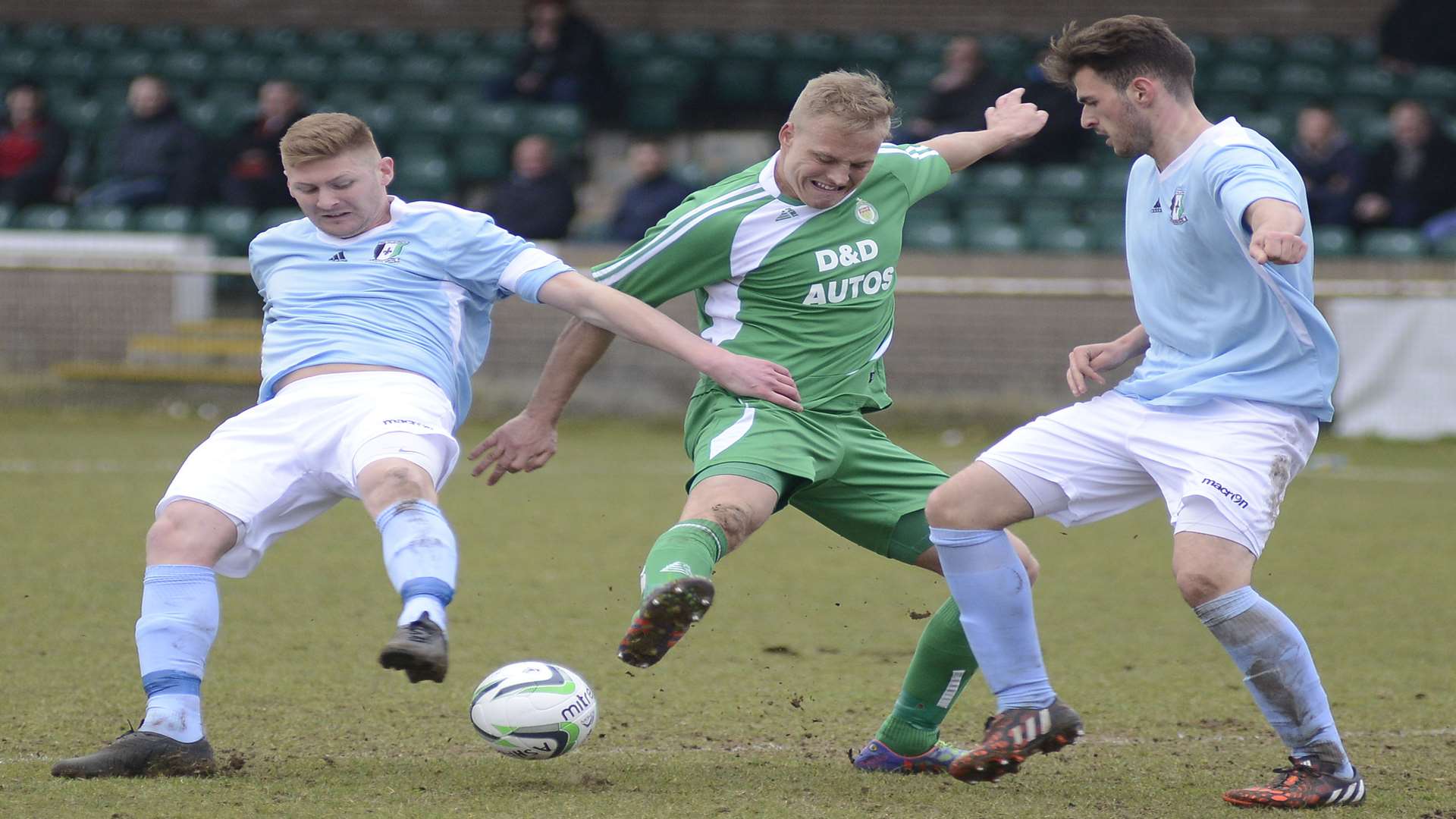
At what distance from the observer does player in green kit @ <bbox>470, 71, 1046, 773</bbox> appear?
14.1 ft

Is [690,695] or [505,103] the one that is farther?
[505,103]

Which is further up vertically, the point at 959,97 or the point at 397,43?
the point at 397,43

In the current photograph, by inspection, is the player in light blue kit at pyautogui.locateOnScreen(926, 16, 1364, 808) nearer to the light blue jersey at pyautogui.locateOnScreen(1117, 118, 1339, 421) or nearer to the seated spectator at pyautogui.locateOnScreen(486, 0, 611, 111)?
the light blue jersey at pyautogui.locateOnScreen(1117, 118, 1339, 421)

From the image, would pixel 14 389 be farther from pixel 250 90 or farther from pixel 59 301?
pixel 250 90

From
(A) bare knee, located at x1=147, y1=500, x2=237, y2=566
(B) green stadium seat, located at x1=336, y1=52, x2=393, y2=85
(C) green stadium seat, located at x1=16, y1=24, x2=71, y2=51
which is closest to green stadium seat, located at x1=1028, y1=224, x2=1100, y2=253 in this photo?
(B) green stadium seat, located at x1=336, y1=52, x2=393, y2=85

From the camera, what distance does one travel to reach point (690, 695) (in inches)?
204

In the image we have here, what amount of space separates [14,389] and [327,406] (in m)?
8.94

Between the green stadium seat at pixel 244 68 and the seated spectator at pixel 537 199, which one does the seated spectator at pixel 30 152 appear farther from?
the seated spectator at pixel 537 199

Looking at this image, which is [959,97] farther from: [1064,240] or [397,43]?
[397,43]

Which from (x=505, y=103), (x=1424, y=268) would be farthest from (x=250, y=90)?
(x=1424, y=268)

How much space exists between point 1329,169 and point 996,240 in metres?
2.54

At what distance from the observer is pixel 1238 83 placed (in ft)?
48.0

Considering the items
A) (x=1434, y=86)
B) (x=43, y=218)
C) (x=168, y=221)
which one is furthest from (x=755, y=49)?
(x=43, y=218)

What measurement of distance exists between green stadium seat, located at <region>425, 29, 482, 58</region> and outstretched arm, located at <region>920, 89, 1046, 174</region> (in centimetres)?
1259
